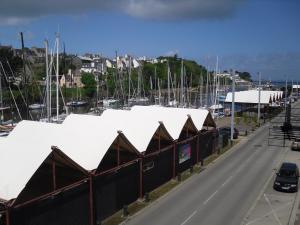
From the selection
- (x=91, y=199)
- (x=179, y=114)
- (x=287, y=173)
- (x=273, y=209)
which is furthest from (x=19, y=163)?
(x=287, y=173)

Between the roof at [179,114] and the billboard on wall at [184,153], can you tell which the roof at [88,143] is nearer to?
the billboard on wall at [184,153]

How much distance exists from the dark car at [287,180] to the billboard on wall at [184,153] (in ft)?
27.1

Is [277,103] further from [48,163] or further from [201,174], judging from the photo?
[48,163]

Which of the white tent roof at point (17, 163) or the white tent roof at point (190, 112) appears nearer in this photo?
the white tent roof at point (17, 163)

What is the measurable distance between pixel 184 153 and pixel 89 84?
9216 centimetres

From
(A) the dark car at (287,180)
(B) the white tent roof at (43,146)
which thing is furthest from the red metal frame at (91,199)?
(A) the dark car at (287,180)

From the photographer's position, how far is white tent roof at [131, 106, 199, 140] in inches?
1261

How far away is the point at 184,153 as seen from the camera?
3300 centimetres

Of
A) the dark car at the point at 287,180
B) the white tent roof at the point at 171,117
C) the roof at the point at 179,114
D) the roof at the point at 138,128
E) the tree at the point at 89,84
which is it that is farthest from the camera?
the tree at the point at 89,84

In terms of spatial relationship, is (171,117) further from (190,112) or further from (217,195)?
(217,195)

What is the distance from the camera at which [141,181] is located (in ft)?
83.7

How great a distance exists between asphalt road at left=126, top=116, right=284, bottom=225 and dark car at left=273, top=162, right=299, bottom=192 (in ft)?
5.13

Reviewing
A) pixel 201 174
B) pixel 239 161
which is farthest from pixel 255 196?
pixel 239 161

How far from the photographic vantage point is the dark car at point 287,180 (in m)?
27.0
